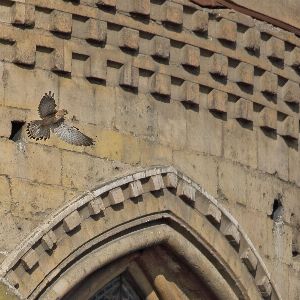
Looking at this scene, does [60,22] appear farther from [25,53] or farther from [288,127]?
[288,127]

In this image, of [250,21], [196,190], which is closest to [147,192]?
[196,190]

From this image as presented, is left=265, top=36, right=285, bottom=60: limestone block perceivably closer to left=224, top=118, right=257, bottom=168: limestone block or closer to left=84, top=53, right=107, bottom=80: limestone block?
left=224, top=118, right=257, bottom=168: limestone block

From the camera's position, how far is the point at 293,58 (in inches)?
853

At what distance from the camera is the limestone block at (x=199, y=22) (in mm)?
20672

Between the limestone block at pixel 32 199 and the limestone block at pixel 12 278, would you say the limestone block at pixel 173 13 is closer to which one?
the limestone block at pixel 32 199

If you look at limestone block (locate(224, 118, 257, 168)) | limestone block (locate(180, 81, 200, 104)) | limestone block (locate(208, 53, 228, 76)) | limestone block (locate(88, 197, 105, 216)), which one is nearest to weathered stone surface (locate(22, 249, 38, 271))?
limestone block (locate(88, 197, 105, 216))

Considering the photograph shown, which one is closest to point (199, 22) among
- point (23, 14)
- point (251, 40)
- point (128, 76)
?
point (251, 40)

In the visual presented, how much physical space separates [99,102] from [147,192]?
769 millimetres

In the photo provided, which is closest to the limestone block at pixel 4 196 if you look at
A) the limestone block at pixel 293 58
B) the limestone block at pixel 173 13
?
the limestone block at pixel 173 13

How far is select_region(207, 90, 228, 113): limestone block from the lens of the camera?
817 inches

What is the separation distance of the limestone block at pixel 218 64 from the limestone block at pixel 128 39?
2.93 feet

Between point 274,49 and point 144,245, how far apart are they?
90.9 inches

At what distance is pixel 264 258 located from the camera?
21047 millimetres

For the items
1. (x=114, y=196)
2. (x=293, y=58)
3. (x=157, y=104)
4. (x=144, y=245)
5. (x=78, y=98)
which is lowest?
(x=144, y=245)
